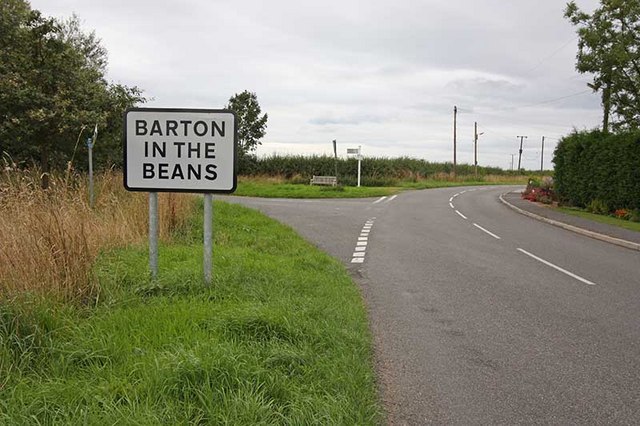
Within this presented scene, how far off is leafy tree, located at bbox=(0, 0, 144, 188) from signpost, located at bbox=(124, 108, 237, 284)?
8988 millimetres

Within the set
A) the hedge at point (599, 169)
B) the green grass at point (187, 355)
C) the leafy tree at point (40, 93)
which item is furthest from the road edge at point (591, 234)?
the leafy tree at point (40, 93)

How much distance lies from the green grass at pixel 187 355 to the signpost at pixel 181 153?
78 cm

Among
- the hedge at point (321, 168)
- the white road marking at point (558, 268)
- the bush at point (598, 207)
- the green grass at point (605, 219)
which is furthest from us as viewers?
the hedge at point (321, 168)

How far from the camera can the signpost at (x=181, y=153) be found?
20.1 ft

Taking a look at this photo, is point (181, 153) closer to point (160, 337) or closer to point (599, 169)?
point (160, 337)

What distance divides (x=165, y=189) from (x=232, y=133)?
1013 millimetres

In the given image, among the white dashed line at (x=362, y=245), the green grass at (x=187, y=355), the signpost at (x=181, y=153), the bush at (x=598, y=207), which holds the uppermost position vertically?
the signpost at (x=181, y=153)

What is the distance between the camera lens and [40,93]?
1505cm

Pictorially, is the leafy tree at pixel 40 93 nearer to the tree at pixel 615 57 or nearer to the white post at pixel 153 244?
the white post at pixel 153 244

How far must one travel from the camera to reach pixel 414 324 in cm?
614

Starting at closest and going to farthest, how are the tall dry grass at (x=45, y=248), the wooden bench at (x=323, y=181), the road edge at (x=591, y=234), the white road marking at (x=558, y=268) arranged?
the tall dry grass at (x=45, y=248) → the white road marking at (x=558, y=268) → the road edge at (x=591, y=234) → the wooden bench at (x=323, y=181)

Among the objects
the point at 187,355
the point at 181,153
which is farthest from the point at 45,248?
the point at 187,355

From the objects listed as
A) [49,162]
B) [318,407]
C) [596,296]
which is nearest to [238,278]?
[318,407]

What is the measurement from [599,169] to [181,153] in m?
21.1
